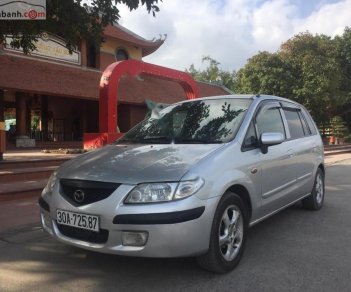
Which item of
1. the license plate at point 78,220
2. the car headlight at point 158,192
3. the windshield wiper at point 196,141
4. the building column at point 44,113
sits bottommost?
the license plate at point 78,220

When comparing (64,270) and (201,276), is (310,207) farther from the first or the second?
(64,270)

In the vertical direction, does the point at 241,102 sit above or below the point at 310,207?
above

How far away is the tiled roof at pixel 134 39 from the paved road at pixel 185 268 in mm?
20741

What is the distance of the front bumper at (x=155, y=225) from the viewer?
366 centimetres

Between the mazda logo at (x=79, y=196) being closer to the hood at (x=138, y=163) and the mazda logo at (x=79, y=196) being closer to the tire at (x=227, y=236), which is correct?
the hood at (x=138, y=163)

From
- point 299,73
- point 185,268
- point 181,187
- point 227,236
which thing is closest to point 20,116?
point 185,268

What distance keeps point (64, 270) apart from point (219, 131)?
215 centimetres

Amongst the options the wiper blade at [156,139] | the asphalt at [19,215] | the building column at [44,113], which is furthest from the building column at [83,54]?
the wiper blade at [156,139]

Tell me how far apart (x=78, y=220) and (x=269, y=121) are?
2764 mm

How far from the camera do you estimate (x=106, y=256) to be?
15.3 ft

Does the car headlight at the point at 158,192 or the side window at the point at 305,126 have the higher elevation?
the side window at the point at 305,126

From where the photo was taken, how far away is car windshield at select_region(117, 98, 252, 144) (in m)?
4.82

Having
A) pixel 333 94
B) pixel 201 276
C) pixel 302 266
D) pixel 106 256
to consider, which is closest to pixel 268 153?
pixel 302 266

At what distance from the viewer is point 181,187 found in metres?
3.78
